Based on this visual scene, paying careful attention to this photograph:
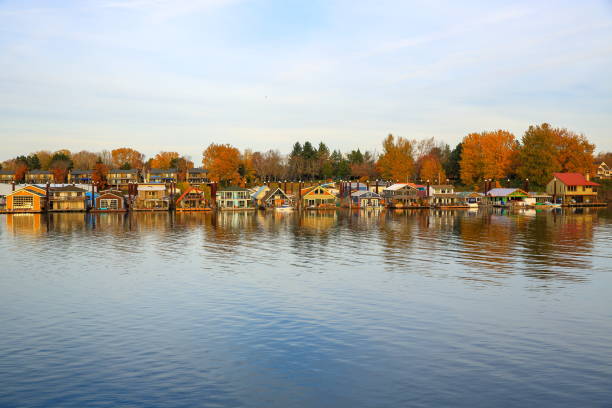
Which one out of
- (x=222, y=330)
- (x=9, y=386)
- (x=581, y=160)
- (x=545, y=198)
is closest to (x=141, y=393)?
(x=9, y=386)

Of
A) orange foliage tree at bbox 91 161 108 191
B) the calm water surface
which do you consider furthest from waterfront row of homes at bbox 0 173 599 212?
the calm water surface

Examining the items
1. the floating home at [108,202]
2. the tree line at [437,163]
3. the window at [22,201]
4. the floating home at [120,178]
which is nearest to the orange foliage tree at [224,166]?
the tree line at [437,163]

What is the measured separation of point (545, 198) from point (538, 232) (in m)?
89.1

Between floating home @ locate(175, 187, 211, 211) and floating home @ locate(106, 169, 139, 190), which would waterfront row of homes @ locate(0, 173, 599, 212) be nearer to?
floating home @ locate(175, 187, 211, 211)

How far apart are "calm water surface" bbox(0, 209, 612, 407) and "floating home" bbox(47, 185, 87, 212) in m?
83.5

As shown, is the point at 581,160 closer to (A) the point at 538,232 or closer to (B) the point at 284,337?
(A) the point at 538,232

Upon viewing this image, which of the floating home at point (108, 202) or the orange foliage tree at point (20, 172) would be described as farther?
the orange foliage tree at point (20, 172)

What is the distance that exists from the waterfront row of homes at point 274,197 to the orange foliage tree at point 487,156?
10.00 meters

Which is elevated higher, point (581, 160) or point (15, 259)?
point (581, 160)

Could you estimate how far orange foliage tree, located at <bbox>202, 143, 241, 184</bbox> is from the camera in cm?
16425

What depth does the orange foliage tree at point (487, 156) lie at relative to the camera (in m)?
152

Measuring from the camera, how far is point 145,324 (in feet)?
71.5

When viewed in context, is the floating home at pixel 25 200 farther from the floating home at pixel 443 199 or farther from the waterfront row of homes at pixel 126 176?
the floating home at pixel 443 199

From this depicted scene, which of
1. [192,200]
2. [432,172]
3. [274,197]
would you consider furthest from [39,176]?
[432,172]
